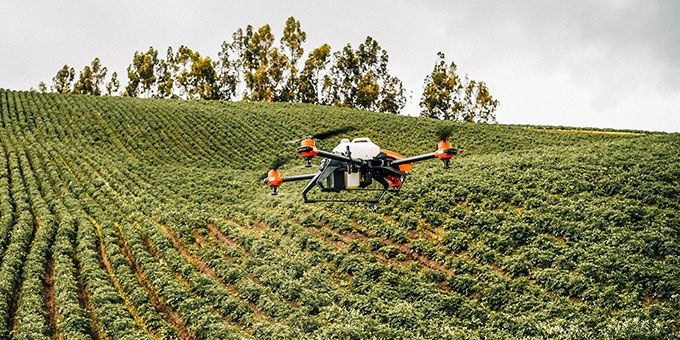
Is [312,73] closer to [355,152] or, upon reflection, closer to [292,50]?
[292,50]

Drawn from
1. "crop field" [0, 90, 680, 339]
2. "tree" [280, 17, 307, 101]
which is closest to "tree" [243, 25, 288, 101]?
"tree" [280, 17, 307, 101]

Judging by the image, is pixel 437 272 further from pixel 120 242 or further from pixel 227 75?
pixel 227 75

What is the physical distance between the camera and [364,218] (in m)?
25.1

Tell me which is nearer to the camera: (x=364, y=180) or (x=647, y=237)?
(x=364, y=180)

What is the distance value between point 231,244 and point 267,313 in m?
7.45

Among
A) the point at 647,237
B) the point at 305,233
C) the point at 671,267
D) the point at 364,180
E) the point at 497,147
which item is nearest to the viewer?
the point at 364,180

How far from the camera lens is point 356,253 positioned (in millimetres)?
21906

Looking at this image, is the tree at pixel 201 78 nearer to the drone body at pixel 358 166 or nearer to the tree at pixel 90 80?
the tree at pixel 90 80

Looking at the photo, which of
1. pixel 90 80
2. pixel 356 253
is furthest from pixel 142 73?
pixel 356 253

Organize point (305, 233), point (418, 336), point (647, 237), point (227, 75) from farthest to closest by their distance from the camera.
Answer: point (227, 75), point (305, 233), point (647, 237), point (418, 336)

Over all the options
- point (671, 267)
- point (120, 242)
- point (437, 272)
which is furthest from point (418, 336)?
point (120, 242)

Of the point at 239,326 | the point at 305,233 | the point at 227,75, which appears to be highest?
the point at 227,75

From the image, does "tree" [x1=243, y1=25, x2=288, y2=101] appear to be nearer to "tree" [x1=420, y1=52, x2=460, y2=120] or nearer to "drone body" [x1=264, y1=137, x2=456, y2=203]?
"tree" [x1=420, y1=52, x2=460, y2=120]

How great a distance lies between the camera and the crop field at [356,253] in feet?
54.1
